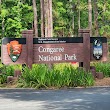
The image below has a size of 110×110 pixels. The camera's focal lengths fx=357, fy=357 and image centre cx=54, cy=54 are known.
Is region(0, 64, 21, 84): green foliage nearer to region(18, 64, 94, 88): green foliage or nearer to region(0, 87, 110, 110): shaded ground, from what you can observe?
region(18, 64, 94, 88): green foliage

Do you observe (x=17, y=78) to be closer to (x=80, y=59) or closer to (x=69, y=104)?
(x=80, y=59)

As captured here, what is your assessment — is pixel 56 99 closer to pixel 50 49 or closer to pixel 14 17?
pixel 50 49

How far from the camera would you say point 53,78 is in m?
13.2

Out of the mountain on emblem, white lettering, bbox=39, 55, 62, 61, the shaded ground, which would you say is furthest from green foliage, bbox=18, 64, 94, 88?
white lettering, bbox=39, 55, 62, 61

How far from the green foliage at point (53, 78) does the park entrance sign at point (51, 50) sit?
5.42 feet

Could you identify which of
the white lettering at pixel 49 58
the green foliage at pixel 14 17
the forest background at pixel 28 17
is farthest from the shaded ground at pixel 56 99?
the green foliage at pixel 14 17

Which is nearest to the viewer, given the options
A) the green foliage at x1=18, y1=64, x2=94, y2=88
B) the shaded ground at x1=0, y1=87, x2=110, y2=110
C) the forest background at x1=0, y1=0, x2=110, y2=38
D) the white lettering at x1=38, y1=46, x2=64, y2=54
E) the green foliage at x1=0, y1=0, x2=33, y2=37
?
the shaded ground at x1=0, y1=87, x2=110, y2=110

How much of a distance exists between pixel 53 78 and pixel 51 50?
8.76ft

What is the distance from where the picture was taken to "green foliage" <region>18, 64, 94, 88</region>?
43.2 feet

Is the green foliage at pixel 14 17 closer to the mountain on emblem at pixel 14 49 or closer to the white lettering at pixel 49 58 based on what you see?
the white lettering at pixel 49 58

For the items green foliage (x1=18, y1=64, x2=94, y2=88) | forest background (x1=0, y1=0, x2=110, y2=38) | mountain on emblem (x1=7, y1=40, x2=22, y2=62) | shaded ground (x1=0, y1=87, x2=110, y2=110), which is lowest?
shaded ground (x1=0, y1=87, x2=110, y2=110)

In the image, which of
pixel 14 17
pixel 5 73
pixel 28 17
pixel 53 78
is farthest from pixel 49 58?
pixel 28 17

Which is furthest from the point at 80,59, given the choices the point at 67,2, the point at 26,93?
the point at 67,2

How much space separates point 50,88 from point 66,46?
10.8ft
